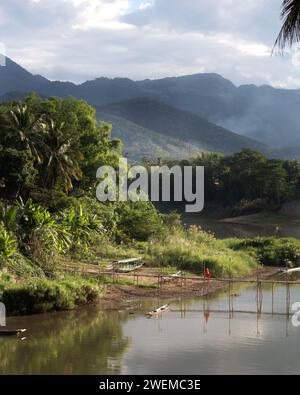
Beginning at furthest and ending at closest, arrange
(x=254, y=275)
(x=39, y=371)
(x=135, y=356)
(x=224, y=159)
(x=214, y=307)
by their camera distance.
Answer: (x=224, y=159) → (x=254, y=275) → (x=214, y=307) → (x=135, y=356) → (x=39, y=371)

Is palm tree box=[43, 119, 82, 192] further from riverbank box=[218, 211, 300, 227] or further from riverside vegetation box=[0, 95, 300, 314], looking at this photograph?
riverbank box=[218, 211, 300, 227]

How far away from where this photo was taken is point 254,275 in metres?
38.7

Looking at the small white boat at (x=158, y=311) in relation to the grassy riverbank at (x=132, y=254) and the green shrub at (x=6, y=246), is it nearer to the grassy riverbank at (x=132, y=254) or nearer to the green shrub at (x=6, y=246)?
the grassy riverbank at (x=132, y=254)

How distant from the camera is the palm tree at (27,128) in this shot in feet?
122

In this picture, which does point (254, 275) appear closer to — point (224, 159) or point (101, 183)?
point (101, 183)

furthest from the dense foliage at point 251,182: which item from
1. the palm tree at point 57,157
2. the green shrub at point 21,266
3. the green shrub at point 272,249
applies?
the green shrub at point 21,266

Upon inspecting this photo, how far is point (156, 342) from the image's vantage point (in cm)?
2166

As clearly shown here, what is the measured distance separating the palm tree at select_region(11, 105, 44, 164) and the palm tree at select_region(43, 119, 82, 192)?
0.82m

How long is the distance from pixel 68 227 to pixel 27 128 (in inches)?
327

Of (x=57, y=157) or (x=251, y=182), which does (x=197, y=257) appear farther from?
(x=251, y=182)

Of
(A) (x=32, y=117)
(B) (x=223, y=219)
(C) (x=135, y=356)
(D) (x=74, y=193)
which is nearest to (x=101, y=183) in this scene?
(D) (x=74, y=193)

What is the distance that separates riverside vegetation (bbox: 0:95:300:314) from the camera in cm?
2741

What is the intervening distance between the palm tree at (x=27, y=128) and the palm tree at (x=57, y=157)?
0.82 metres

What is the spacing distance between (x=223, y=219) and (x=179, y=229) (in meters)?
54.8
